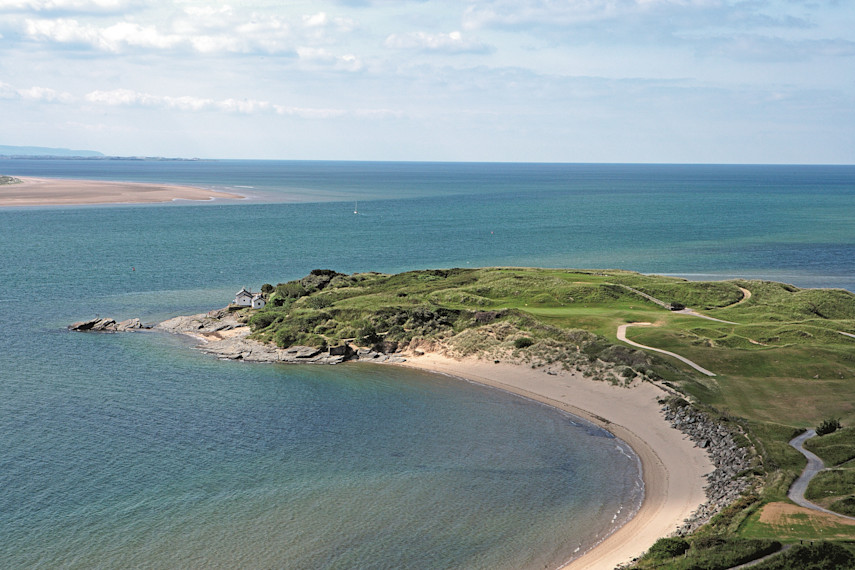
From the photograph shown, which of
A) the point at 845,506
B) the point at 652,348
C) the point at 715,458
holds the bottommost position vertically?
the point at 715,458

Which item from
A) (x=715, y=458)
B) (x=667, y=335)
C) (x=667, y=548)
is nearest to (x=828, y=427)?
(x=715, y=458)

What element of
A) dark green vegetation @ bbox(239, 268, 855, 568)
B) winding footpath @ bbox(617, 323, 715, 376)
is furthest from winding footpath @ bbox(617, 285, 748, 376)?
dark green vegetation @ bbox(239, 268, 855, 568)

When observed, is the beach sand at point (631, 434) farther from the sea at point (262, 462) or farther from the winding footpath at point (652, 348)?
the winding footpath at point (652, 348)

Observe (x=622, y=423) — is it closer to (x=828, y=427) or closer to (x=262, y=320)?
(x=828, y=427)

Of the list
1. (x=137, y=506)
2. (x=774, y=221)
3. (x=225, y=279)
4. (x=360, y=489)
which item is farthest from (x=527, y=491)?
(x=774, y=221)

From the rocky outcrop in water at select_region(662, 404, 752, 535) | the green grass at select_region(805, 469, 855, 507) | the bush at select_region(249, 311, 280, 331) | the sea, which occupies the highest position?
the green grass at select_region(805, 469, 855, 507)

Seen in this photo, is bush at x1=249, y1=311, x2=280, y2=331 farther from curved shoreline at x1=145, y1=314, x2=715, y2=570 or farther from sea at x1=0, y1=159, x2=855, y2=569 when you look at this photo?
sea at x1=0, y1=159, x2=855, y2=569

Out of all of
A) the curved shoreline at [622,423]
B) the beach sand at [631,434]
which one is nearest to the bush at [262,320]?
the curved shoreline at [622,423]
